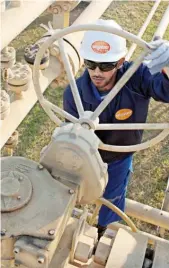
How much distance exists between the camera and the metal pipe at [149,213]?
2.40 meters

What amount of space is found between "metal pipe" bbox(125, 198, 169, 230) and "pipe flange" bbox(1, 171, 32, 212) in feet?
3.86

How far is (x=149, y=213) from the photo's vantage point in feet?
7.95

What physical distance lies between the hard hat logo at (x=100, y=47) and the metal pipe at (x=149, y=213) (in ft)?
3.29

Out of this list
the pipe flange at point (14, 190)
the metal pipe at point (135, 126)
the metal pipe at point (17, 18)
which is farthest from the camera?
the metal pipe at point (17, 18)

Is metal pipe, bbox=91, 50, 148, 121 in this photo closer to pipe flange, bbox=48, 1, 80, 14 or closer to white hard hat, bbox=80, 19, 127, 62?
white hard hat, bbox=80, 19, 127, 62

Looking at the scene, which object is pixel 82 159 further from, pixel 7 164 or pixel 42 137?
pixel 42 137

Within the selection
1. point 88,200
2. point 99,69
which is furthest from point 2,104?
point 88,200

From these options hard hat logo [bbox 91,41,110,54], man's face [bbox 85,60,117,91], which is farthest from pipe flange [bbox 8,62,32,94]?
hard hat logo [bbox 91,41,110,54]

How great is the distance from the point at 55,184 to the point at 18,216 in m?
0.16

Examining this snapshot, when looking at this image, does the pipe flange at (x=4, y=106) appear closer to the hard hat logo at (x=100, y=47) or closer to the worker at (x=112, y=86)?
the worker at (x=112, y=86)

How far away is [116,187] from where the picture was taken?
7.88 ft

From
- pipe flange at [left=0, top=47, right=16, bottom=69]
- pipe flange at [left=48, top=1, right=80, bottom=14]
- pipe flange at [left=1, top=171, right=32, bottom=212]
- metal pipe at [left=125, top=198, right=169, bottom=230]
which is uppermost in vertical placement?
pipe flange at [left=48, top=1, right=80, bottom=14]

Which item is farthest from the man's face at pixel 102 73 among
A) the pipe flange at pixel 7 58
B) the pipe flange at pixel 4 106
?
the pipe flange at pixel 7 58

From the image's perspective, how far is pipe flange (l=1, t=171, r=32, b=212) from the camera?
1302 millimetres
